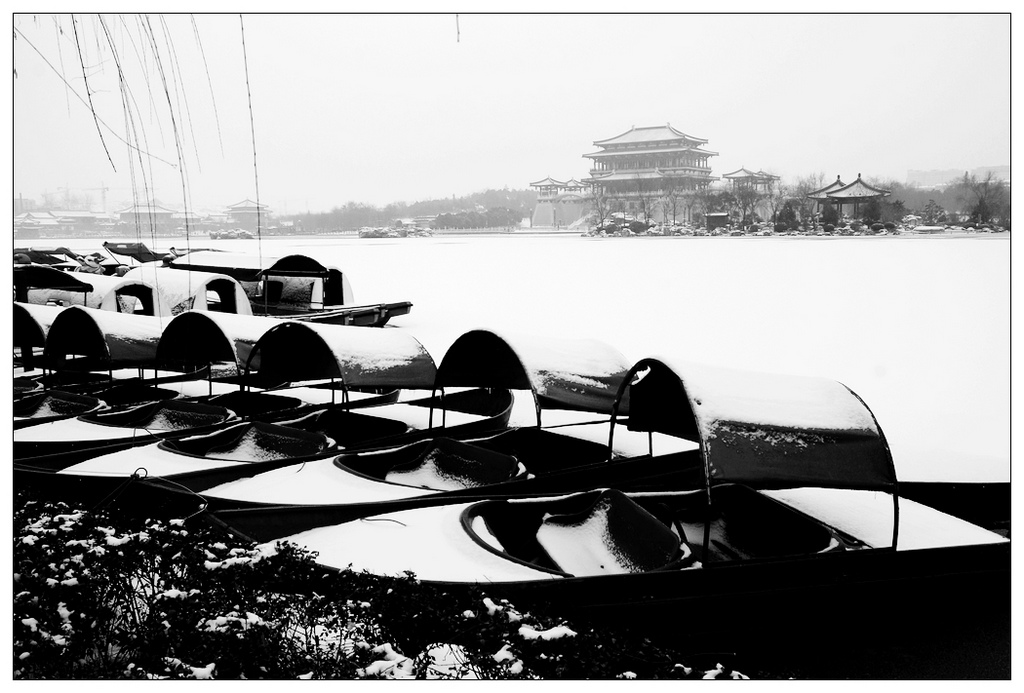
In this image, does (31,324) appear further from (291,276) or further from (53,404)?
(291,276)

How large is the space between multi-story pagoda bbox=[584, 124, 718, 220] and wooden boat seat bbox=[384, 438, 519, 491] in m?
38.9

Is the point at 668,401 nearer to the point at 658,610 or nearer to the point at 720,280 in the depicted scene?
the point at 658,610

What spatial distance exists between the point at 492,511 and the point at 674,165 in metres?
42.8

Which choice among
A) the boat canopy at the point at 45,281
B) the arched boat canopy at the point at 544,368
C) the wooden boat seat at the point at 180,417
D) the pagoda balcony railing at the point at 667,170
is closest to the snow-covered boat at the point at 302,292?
the boat canopy at the point at 45,281

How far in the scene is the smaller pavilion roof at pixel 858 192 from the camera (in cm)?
3562

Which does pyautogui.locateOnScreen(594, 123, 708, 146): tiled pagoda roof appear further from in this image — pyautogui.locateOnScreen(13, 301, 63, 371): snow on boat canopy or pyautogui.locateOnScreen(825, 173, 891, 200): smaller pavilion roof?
pyautogui.locateOnScreen(13, 301, 63, 371): snow on boat canopy

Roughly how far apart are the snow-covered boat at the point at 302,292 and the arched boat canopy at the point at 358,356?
542 centimetres

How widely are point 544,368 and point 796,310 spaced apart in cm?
1298

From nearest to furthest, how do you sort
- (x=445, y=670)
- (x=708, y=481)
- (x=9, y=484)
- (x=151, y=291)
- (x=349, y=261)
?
(x=445, y=670), (x=9, y=484), (x=708, y=481), (x=151, y=291), (x=349, y=261)

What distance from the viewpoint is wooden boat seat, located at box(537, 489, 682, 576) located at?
315 centimetres

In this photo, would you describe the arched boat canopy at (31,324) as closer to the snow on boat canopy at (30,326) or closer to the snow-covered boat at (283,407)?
the snow on boat canopy at (30,326)

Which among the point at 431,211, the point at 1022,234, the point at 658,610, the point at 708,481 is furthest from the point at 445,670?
the point at 431,211

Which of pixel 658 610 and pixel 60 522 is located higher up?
pixel 60 522

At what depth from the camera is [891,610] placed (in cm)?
305
